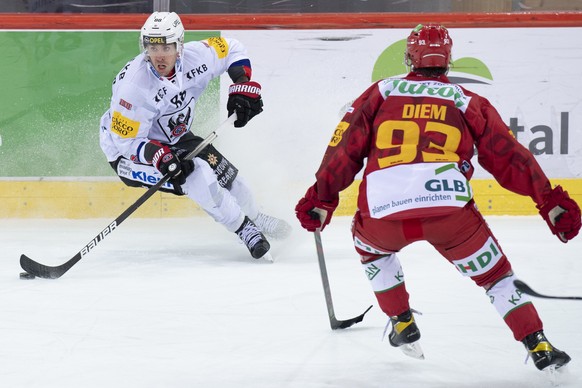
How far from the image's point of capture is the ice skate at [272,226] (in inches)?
182

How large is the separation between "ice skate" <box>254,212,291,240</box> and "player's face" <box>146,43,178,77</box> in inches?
35.2

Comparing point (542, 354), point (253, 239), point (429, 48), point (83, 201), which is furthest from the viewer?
point (83, 201)

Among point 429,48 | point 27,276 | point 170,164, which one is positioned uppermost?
point 429,48

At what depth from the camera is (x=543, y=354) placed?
223 centimetres

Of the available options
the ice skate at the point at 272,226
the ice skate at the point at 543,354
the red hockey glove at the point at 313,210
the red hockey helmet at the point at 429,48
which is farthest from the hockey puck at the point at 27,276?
the ice skate at the point at 543,354

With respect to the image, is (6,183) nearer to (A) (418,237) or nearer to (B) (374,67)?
(B) (374,67)

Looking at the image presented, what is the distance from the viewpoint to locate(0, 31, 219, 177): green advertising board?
5.43 metres

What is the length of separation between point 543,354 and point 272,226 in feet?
8.21

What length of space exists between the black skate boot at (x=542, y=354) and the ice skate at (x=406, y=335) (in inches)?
13.0

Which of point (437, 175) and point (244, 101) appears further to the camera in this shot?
point (244, 101)

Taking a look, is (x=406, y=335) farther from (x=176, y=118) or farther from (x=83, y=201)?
(x=83, y=201)

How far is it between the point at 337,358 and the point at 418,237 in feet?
1.53

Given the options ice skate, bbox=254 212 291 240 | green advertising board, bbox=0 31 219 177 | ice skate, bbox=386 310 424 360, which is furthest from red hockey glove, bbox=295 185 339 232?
green advertising board, bbox=0 31 219 177

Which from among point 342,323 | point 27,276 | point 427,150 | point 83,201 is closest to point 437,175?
point 427,150
